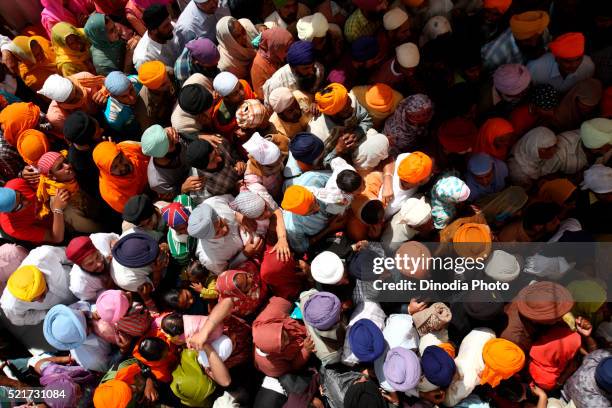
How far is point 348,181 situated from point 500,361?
1.90 metres

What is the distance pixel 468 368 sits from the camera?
367 cm

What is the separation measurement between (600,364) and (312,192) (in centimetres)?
268

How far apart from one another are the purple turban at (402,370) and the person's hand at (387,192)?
1.41 m

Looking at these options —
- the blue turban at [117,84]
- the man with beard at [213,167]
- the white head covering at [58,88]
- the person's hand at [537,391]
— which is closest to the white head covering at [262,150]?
the man with beard at [213,167]

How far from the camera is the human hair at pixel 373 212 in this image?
4.11m

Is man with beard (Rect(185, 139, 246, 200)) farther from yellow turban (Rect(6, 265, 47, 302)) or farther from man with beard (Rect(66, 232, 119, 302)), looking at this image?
yellow turban (Rect(6, 265, 47, 302))

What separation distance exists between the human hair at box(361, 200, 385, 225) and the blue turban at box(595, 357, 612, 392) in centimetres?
204

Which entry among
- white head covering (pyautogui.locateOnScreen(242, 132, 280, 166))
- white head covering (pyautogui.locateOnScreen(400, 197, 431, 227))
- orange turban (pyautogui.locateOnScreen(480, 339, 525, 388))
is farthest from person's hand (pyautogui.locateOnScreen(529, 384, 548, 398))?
white head covering (pyautogui.locateOnScreen(242, 132, 280, 166))

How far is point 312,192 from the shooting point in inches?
165

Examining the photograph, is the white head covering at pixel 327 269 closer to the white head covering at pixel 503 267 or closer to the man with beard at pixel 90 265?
the white head covering at pixel 503 267

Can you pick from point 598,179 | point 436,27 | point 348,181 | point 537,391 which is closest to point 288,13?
point 436,27

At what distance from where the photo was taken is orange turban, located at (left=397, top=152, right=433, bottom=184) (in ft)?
13.4

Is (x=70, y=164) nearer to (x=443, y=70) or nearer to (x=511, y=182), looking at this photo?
(x=443, y=70)

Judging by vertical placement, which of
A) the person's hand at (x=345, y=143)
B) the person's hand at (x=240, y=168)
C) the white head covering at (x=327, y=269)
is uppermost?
the person's hand at (x=345, y=143)
